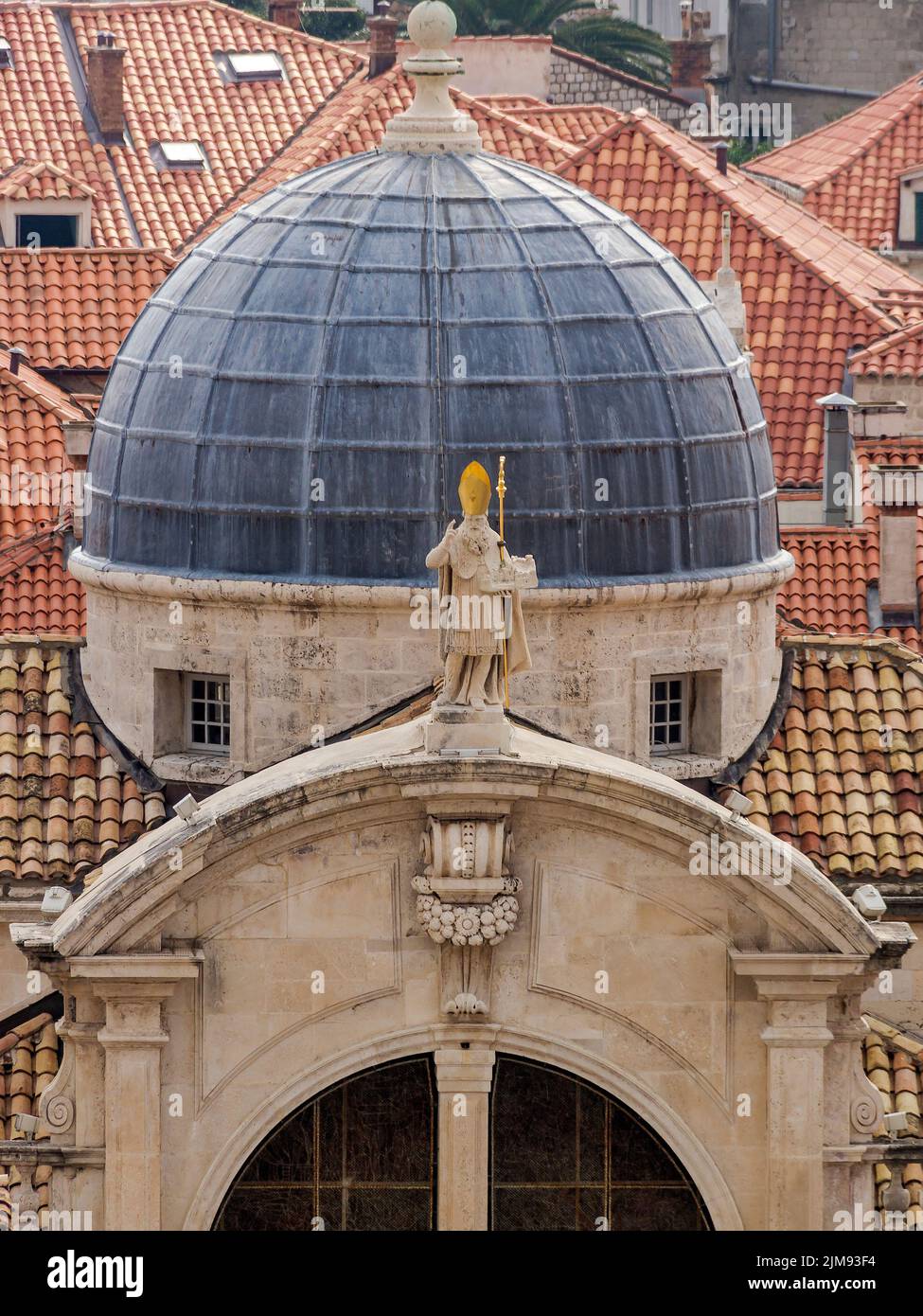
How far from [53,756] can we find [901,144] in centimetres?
5803

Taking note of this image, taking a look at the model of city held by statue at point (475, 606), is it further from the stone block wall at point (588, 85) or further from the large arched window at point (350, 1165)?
the stone block wall at point (588, 85)

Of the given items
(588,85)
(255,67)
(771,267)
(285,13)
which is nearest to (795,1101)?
(771,267)

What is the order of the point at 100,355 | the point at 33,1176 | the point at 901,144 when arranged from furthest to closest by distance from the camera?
the point at 901,144
the point at 100,355
the point at 33,1176

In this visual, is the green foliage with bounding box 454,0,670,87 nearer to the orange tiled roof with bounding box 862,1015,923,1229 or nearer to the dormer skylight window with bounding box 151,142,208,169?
the dormer skylight window with bounding box 151,142,208,169

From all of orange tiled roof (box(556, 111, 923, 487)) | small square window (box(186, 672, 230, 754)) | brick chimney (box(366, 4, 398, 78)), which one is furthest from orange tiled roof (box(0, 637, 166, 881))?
brick chimney (box(366, 4, 398, 78))

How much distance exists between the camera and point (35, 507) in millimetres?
64500

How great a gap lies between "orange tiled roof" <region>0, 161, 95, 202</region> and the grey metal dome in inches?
1751

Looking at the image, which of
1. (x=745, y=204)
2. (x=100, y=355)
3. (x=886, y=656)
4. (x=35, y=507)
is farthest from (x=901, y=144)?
(x=886, y=656)

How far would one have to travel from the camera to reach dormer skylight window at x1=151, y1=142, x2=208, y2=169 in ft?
323

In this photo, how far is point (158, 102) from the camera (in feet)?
334

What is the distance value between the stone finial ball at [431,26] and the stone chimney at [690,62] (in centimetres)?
7199

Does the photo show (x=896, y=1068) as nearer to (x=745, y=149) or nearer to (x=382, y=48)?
(x=382, y=48)

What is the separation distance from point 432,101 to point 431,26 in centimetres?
105
